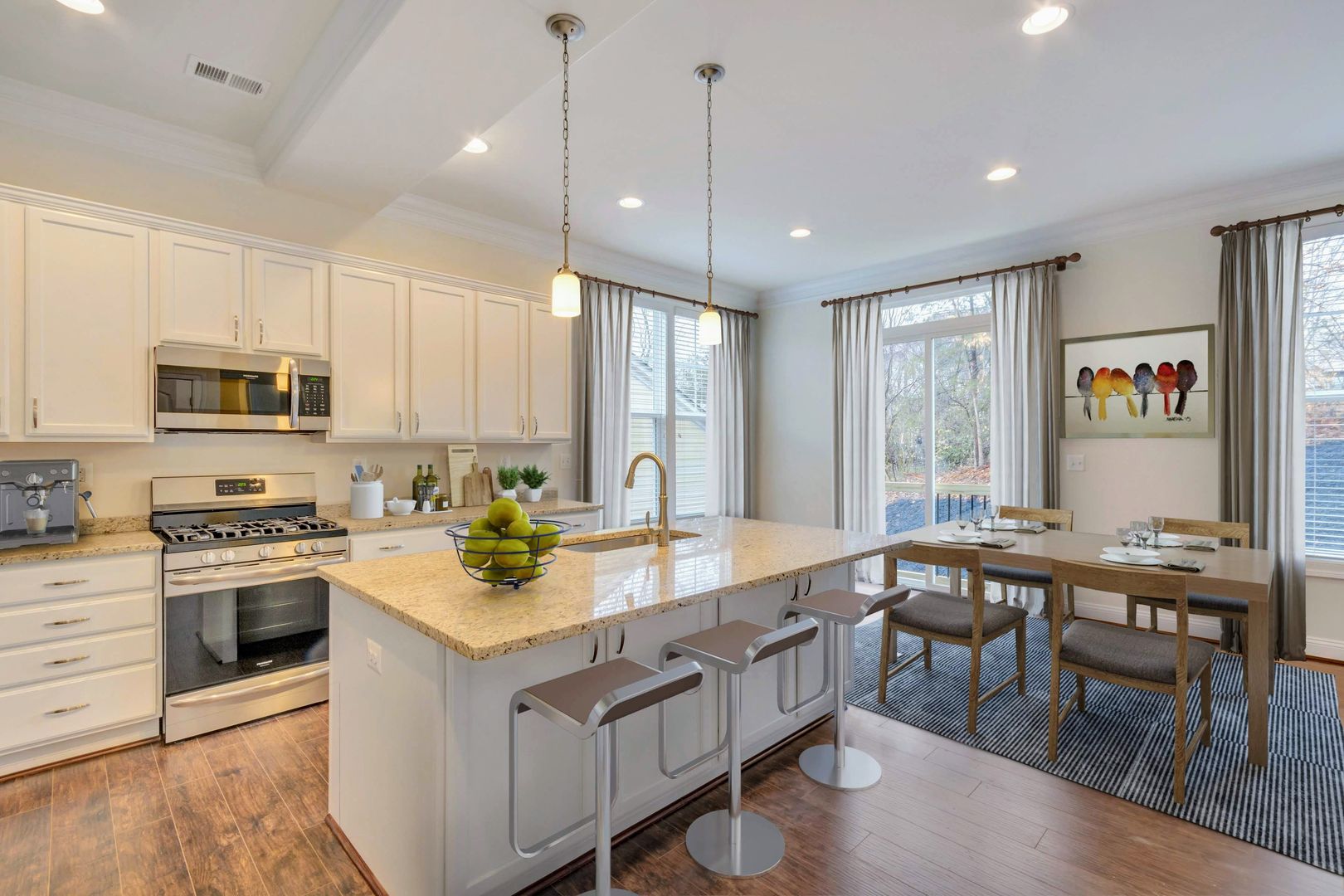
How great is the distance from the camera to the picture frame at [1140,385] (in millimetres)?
4016

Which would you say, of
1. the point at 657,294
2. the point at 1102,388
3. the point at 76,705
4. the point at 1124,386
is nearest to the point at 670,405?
the point at 657,294

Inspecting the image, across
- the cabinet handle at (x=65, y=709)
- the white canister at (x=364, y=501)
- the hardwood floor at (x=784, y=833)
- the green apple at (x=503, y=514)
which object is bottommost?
the hardwood floor at (x=784, y=833)

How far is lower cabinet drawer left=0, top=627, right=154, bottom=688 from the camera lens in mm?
2402

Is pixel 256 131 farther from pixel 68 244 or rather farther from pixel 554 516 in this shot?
pixel 554 516

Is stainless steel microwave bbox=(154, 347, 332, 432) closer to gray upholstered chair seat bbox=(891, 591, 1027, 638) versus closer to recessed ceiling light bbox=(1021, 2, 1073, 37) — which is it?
gray upholstered chair seat bbox=(891, 591, 1027, 638)

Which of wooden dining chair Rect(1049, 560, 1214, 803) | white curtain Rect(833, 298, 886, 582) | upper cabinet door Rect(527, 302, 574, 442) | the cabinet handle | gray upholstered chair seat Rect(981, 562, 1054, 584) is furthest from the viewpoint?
white curtain Rect(833, 298, 886, 582)

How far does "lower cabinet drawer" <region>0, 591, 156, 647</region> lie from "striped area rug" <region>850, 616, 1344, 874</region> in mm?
3297

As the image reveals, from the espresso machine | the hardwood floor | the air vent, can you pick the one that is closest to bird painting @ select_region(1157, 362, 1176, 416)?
the hardwood floor

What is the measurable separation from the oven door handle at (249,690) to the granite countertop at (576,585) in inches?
54.8

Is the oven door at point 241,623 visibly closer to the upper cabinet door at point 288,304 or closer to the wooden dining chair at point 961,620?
the upper cabinet door at point 288,304

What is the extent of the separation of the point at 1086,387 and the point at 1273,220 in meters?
1.33

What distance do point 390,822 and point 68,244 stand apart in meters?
2.78

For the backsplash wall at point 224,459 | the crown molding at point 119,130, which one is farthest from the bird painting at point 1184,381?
the crown molding at point 119,130

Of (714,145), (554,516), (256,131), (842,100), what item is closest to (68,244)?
(256,131)
